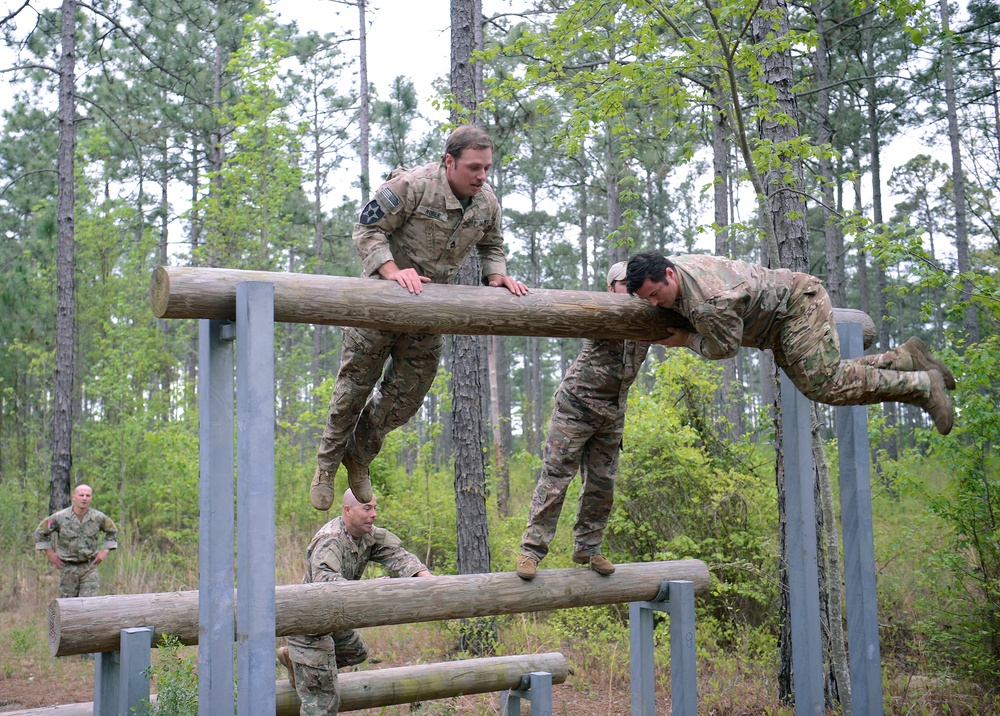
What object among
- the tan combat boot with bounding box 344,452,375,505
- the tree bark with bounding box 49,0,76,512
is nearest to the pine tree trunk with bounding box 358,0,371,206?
the tree bark with bounding box 49,0,76,512

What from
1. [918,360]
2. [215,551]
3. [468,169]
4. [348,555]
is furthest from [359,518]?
[918,360]

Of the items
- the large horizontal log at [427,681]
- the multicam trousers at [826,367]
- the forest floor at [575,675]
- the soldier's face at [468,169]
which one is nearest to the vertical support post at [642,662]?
the large horizontal log at [427,681]

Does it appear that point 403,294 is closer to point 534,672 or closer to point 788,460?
point 788,460

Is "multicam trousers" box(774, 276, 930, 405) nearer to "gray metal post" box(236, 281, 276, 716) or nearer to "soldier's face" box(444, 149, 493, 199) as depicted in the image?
"soldier's face" box(444, 149, 493, 199)

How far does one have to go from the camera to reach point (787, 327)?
15.4 feet

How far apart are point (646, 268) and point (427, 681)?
10.5 ft

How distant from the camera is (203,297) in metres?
3.51

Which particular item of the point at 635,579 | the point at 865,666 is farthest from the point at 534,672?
the point at 865,666

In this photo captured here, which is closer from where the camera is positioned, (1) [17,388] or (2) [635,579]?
(2) [635,579]

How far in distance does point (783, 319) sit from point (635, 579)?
1914 millimetres

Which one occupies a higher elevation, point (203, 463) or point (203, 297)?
point (203, 297)

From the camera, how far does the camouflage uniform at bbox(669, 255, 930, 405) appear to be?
14.4 ft

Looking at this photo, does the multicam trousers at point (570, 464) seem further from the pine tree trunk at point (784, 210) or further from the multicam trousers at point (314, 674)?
the pine tree trunk at point (784, 210)

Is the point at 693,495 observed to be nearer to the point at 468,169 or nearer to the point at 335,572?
the point at 335,572
